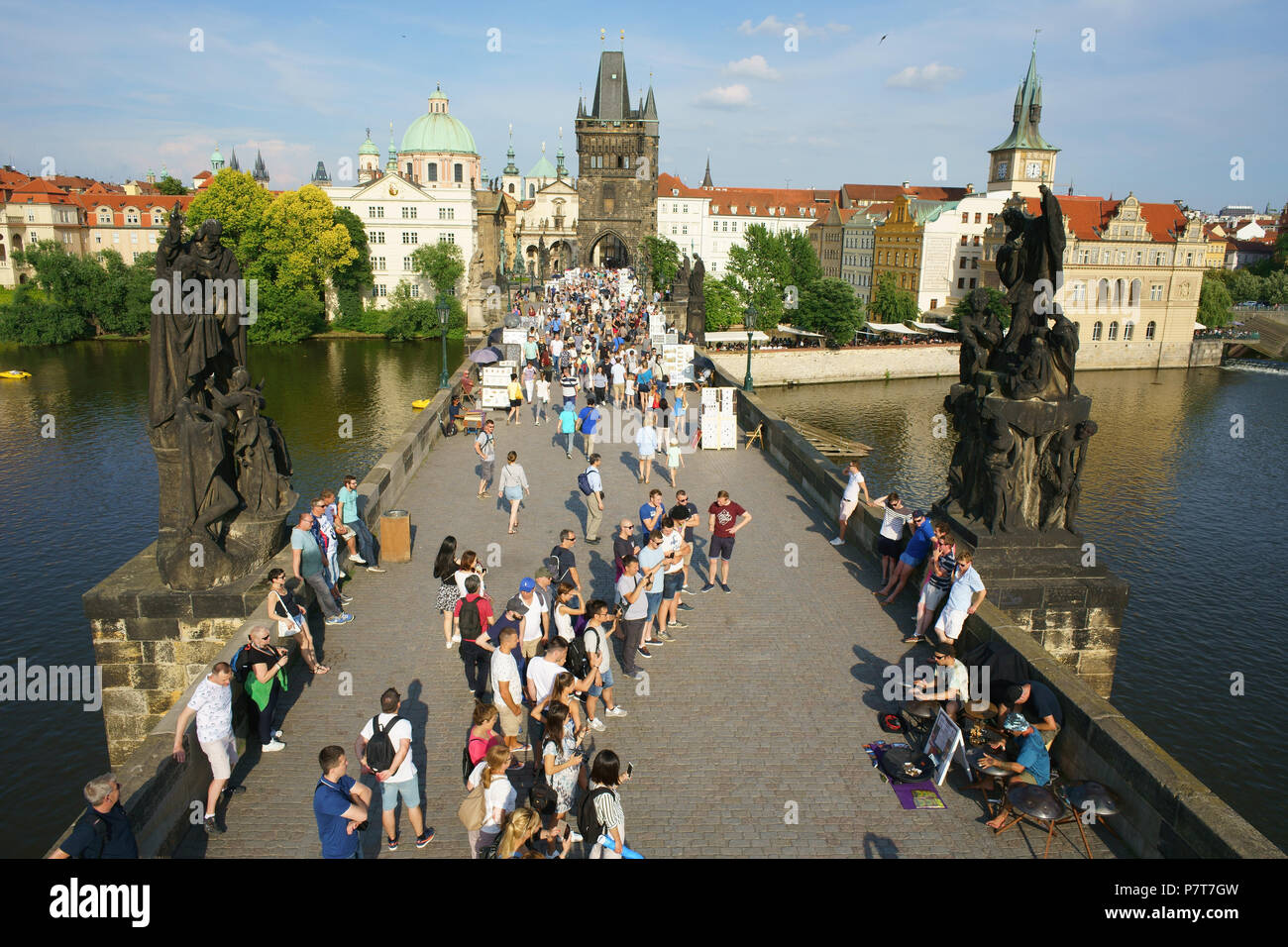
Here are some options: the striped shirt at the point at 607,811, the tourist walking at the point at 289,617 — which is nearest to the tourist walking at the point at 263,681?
the tourist walking at the point at 289,617

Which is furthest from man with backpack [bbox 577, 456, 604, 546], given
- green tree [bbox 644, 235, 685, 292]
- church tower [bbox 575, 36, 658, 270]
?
church tower [bbox 575, 36, 658, 270]

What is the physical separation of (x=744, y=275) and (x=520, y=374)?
1999 inches

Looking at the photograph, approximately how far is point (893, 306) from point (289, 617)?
7214 cm

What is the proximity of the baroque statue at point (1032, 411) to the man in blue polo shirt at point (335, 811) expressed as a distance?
25.7ft

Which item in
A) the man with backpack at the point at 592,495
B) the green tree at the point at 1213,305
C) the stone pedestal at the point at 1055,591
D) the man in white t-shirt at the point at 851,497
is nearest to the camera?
the stone pedestal at the point at 1055,591

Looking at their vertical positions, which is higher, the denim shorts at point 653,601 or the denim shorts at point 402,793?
the denim shorts at point 653,601

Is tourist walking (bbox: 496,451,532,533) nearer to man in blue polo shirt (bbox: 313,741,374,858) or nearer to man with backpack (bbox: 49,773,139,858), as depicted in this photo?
man in blue polo shirt (bbox: 313,741,374,858)

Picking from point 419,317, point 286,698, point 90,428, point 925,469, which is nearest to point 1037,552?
point 286,698

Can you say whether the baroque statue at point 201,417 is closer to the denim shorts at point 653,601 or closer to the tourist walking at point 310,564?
the tourist walking at point 310,564

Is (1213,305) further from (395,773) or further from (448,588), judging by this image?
(395,773)

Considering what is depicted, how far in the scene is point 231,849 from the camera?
6.37 m

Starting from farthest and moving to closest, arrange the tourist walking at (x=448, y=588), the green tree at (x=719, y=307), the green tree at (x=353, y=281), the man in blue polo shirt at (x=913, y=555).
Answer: the green tree at (x=353, y=281) < the green tree at (x=719, y=307) < the man in blue polo shirt at (x=913, y=555) < the tourist walking at (x=448, y=588)

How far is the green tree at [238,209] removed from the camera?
60.5 metres

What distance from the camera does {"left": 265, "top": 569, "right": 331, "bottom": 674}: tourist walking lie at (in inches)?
335
